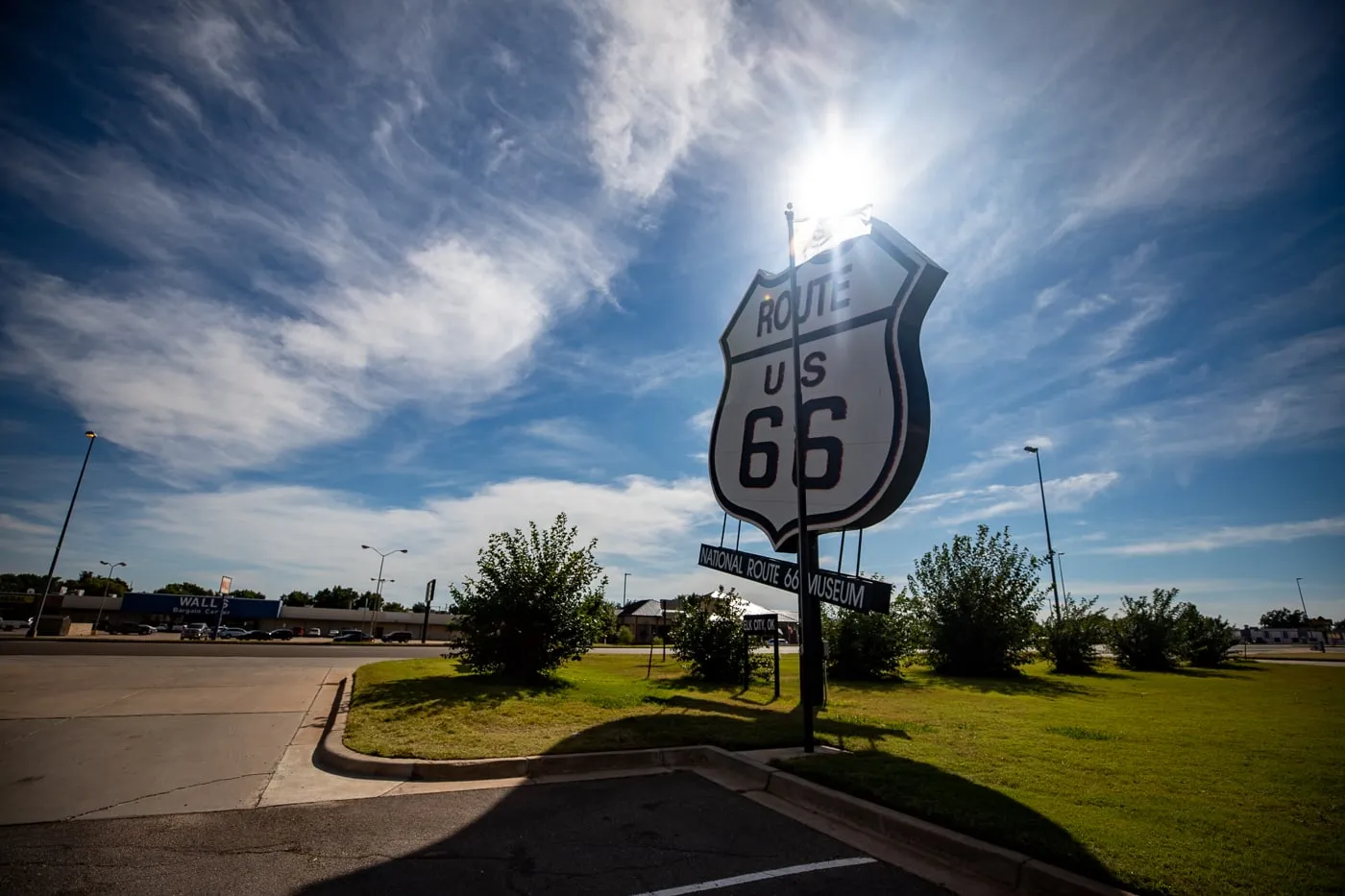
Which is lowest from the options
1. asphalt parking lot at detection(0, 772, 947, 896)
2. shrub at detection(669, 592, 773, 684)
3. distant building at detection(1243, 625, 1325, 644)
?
asphalt parking lot at detection(0, 772, 947, 896)

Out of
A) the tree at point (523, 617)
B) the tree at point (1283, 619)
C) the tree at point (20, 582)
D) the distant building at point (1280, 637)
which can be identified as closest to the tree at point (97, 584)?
the tree at point (20, 582)

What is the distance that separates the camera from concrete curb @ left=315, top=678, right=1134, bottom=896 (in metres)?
3.99

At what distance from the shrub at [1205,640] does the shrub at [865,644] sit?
19359 millimetres

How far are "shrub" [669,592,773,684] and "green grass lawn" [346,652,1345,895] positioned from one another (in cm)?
198

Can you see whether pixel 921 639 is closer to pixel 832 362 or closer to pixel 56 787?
pixel 832 362

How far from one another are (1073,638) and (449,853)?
1031 inches

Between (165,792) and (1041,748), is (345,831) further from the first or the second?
(1041,748)

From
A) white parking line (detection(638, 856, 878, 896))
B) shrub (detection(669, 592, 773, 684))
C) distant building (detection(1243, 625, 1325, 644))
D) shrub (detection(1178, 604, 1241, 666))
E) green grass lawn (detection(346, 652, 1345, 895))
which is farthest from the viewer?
distant building (detection(1243, 625, 1325, 644))

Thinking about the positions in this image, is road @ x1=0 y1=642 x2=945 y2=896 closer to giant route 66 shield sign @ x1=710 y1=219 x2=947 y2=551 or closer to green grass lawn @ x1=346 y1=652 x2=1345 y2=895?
green grass lawn @ x1=346 y1=652 x2=1345 y2=895

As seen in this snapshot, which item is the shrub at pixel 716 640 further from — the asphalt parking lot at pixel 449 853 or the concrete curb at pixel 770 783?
the asphalt parking lot at pixel 449 853

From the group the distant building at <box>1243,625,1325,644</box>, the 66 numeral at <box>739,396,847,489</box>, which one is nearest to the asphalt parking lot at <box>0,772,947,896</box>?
the 66 numeral at <box>739,396,847,489</box>

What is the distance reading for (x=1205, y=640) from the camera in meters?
28.7

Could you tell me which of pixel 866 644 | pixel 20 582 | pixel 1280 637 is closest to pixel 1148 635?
pixel 866 644

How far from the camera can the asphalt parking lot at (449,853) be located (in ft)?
13.0
